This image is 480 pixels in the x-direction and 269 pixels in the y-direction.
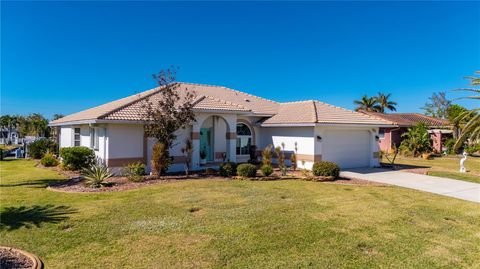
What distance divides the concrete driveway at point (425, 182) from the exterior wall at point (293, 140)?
8.15ft

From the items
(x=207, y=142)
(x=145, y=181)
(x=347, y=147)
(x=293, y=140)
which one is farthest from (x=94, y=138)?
(x=347, y=147)

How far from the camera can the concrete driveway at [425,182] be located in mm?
13970

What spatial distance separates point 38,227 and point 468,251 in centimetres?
1065

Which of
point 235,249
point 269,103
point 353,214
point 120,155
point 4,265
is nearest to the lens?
point 4,265

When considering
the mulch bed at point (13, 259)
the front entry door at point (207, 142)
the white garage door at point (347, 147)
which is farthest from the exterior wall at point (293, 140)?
the mulch bed at point (13, 259)

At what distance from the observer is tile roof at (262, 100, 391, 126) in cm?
2092

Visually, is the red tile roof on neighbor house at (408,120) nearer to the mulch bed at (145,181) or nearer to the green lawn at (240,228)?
the mulch bed at (145,181)

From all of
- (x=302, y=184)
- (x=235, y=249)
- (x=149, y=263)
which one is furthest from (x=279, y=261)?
(x=302, y=184)

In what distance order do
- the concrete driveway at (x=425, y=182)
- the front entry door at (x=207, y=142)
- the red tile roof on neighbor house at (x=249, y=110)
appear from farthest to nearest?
1. the front entry door at (x=207, y=142)
2. the red tile roof on neighbor house at (x=249, y=110)
3. the concrete driveway at (x=425, y=182)

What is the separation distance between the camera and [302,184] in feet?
50.3

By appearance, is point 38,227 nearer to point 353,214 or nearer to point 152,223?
point 152,223

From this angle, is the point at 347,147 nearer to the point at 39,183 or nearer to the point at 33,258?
the point at 39,183

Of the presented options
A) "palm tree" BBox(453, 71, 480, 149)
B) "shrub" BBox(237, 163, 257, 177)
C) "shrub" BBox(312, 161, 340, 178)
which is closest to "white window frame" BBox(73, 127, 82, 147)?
"shrub" BBox(237, 163, 257, 177)

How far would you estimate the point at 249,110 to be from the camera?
22.6 meters
